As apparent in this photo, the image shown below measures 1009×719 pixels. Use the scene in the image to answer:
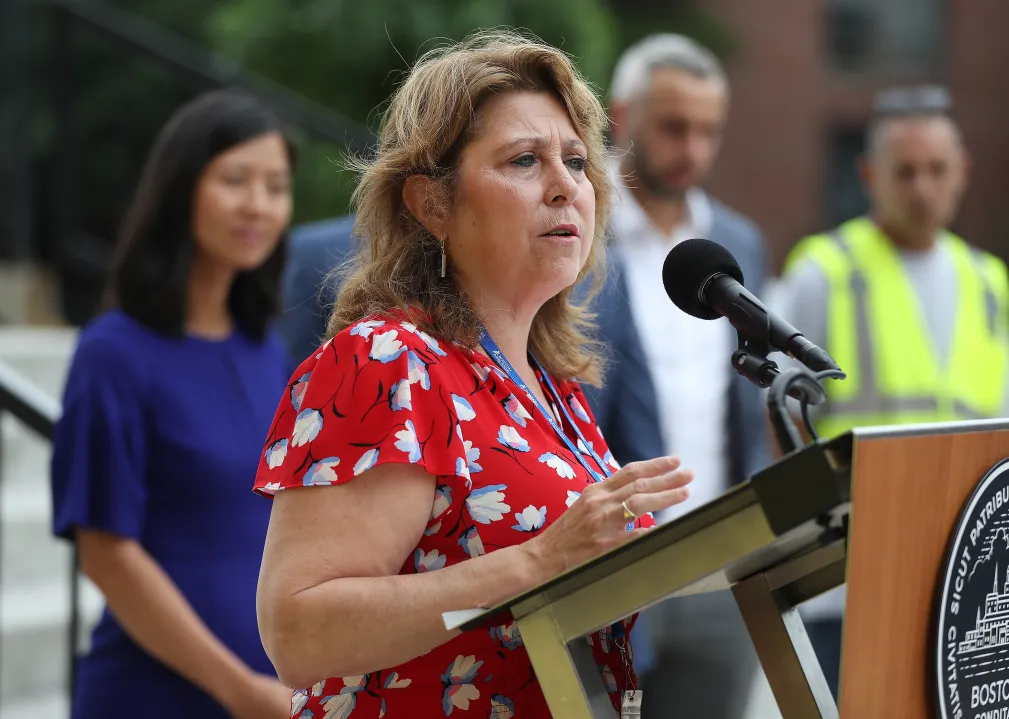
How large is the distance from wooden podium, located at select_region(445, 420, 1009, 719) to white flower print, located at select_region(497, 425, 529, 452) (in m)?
0.28

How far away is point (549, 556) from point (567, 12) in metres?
10.7

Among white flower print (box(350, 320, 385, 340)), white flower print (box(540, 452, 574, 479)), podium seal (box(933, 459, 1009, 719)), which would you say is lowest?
podium seal (box(933, 459, 1009, 719))

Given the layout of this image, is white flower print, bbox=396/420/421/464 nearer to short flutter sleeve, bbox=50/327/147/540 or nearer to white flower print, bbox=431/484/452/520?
white flower print, bbox=431/484/452/520

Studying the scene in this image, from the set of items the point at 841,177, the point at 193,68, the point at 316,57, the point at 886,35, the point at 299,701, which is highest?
the point at 886,35

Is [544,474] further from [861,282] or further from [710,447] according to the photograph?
[861,282]

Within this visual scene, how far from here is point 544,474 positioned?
1.77 metres

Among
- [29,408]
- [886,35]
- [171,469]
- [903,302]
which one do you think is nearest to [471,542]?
Result: [171,469]

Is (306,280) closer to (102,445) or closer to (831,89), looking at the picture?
(102,445)

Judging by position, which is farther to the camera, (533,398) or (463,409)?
(533,398)

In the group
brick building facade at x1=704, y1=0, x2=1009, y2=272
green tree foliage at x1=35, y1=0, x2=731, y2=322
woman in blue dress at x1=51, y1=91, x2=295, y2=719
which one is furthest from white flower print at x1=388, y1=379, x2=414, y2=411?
brick building facade at x1=704, y1=0, x2=1009, y2=272

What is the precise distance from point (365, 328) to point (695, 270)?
1.45ft

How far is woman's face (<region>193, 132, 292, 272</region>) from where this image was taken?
124 inches

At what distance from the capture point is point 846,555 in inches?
53.3

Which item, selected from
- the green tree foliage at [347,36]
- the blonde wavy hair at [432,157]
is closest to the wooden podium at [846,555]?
the blonde wavy hair at [432,157]
